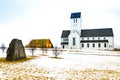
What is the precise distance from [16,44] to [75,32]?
69.5 metres

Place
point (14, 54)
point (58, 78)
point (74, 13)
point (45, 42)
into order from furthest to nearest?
point (74, 13) → point (45, 42) → point (14, 54) → point (58, 78)

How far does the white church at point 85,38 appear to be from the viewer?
8755 centimetres

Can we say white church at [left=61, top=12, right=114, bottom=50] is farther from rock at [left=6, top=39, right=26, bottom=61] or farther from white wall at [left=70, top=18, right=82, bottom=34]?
rock at [left=6, top=39, right=26, bottom=61]

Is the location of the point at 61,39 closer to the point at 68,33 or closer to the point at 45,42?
the point at 68,33

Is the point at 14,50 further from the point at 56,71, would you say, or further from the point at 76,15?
the point at 76,15

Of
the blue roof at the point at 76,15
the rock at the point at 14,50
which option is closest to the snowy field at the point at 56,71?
the rock at the point at 14,50

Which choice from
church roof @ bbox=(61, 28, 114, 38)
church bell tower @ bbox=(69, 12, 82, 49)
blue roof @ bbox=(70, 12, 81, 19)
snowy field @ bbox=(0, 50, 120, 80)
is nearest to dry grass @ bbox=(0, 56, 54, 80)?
snowy field @ bbox=(0, 50, 120, 80)

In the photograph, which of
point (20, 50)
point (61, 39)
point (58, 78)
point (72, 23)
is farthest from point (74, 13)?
point (58, 78)

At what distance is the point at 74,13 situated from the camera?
96.4m

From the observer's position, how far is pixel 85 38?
304 feet

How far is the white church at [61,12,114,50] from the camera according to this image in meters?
87.6

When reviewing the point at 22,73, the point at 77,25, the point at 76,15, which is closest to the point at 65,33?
the point at 77,25

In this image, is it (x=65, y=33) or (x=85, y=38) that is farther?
(x=65, y=33)

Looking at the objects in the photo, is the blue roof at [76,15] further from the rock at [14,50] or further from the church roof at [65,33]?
the rock at [14,50]
